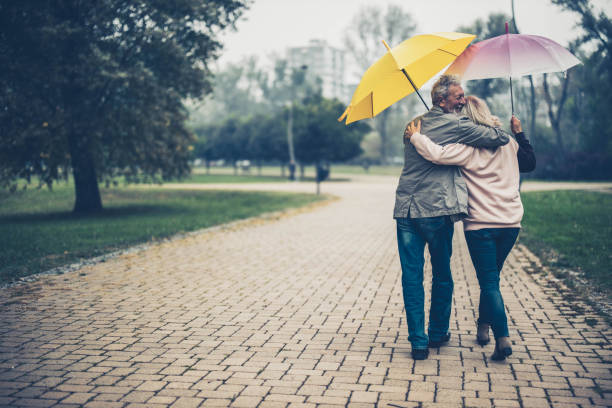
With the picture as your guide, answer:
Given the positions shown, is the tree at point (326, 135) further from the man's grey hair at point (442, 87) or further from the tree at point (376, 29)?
the man's grey hair at point (442, 87)

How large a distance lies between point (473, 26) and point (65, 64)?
34.4 metres

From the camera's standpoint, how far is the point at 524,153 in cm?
382

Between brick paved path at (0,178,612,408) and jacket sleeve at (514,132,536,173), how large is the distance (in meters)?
→ 1.36

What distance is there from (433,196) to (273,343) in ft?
5.55

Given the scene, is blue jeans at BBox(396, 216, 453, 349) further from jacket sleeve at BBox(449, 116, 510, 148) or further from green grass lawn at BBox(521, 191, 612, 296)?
green grass lawn at BBox(521, 191, 612, 296)

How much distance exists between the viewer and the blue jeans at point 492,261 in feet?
12.5

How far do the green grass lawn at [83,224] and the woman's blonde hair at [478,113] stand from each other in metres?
5.67

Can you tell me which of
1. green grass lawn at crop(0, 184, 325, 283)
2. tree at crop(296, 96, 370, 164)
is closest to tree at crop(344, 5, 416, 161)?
tree at crop(296, 96, 370, 164)

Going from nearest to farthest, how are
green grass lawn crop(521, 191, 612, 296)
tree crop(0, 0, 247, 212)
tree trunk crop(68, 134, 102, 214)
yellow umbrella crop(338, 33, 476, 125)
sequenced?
yellow umbrella crop(338, 33, 476, 125) < green grass lawn crop(521, 191, 612, 296) < tree crop(0, 0, 247, 212) < tree trunk crop(68, 134, 102, 214)

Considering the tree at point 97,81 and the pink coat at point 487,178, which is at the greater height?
the tree at point 97,81

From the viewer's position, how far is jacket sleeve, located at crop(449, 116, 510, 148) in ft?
12.1

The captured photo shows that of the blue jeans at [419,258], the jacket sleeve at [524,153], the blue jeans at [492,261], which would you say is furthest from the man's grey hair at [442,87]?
the blue jeans at [492,261]

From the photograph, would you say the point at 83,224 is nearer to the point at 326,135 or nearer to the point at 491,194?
the point at 491,194

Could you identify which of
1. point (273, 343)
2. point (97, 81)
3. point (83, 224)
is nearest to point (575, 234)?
point (273, 343)
